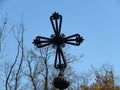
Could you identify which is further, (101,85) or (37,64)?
(101,85)

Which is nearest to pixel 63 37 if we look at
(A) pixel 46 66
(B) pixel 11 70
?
(B) pixel 11 70

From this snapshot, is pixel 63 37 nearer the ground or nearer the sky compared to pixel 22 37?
nearer the ground

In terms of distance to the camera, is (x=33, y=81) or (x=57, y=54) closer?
(x=57, y=54)

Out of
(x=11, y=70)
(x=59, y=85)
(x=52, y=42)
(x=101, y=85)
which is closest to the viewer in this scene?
(x=59, y=85)

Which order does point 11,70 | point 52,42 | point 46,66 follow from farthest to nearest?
point 46,66, point 11,70, point 52,42

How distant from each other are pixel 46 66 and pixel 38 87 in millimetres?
1918

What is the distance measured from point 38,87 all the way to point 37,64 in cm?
193

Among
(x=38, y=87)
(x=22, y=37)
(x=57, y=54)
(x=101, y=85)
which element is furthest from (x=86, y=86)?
(x=57, y=54)

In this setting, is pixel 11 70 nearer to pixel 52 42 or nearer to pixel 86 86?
pixel 86 86

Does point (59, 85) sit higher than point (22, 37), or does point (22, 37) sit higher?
point (22, 37)

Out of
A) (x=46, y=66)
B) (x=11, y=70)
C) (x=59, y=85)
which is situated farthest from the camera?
(x=46, y=66)

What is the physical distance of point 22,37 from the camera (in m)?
24.3

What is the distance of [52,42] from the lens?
23.2 feet

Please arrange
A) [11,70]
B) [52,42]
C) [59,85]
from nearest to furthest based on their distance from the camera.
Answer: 1. [59,85]
2. [52,42]
3. [11,70]
